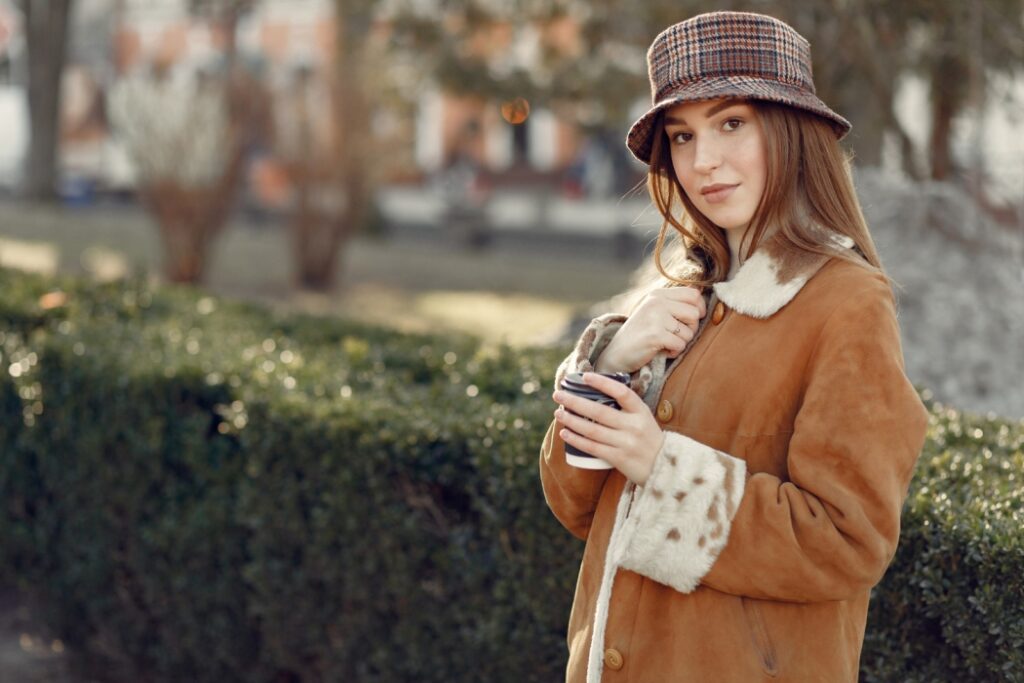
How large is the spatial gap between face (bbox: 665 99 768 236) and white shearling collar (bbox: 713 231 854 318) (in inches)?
3.2

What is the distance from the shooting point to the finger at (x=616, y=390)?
6.65ft

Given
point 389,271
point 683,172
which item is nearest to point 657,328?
point 683,172

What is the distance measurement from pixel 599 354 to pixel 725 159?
42cm

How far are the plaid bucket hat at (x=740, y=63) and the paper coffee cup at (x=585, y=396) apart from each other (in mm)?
492

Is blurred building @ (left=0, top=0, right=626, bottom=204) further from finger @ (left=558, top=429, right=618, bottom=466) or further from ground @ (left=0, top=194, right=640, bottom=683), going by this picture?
finger @ (left=558, top=429, right=618, bottom=466)

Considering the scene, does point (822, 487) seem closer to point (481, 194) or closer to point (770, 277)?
point (770, 277)

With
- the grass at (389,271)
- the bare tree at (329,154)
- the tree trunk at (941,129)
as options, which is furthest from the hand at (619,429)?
the bare tree at (329,154)

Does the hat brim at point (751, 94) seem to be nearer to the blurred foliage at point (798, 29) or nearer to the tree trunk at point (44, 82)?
the blurred foliage at point (798, 29)

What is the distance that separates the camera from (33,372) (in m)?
4.76

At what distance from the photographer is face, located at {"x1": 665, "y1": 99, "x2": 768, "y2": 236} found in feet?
7.02

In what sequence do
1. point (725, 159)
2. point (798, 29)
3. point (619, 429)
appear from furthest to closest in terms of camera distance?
point (798, 29), point (725, 159), point (619, 429)

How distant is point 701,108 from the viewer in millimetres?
2160

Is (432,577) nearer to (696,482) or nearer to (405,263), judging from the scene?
(696,482)

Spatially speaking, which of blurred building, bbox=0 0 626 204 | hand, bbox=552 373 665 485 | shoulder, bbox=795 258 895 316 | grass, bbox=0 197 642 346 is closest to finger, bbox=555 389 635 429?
hand, bbox=552 373 665 485
